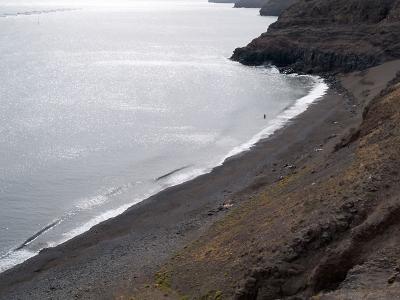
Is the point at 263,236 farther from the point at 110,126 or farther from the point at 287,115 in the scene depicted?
the point at 287,115

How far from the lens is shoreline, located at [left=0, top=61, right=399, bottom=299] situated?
29953 mm

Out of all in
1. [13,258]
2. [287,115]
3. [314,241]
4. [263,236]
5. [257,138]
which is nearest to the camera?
[314,241]

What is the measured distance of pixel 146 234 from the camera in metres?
37.0

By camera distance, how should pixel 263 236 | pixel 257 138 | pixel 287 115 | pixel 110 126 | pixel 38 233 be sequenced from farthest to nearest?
pixel 287 115, pixel 110 126, pixel 257 138, pixel 38 233, pixel 263 236

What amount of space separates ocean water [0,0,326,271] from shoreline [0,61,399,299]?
2113 mm

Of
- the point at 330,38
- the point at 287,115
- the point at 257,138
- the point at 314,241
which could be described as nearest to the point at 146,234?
the point at 314,241

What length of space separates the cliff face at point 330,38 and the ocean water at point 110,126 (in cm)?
525

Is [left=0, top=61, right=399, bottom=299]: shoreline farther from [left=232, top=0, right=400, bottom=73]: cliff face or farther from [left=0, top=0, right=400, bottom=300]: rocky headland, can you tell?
[left=232, top=0, right=400, bottom=73]: cliff face

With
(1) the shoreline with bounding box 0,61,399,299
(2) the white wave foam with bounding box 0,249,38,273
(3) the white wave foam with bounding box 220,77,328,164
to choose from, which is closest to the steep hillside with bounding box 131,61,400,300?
(1) the shoreline with bounding box 0,61,399,299

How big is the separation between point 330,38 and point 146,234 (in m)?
83.7

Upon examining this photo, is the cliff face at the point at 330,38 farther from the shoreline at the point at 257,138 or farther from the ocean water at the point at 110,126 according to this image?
the shoreline at the point at 257,138

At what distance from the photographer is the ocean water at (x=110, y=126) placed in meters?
44.2

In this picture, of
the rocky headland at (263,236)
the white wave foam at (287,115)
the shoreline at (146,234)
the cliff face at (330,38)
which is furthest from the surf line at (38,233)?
the cliff face at (330,38)

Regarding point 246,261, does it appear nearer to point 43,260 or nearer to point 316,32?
point 43,260
